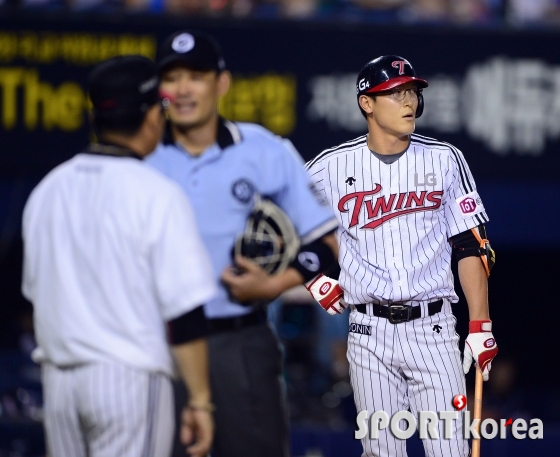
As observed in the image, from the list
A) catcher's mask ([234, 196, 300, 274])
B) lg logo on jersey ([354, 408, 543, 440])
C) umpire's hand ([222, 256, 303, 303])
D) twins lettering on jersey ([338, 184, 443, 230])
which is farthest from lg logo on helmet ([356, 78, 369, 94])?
lg logo on jersey ([354, 408, 543, 440])

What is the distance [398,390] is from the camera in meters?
4.14

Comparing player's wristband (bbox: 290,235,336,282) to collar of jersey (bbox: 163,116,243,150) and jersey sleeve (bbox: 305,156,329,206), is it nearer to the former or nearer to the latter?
collar of jersey (bbox: 163,116,243,150)

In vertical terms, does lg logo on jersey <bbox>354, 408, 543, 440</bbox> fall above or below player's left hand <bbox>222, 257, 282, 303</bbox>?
below

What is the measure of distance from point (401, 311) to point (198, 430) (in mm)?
1345

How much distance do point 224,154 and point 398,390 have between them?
1.29 metres

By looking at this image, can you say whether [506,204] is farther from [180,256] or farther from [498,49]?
[180,256]

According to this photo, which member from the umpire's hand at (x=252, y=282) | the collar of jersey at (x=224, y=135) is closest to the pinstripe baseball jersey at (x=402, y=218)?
the collar of jersey at (x=224, y=135)

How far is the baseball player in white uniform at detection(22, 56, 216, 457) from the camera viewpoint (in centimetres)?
287

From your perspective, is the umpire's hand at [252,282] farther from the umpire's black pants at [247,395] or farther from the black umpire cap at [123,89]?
the black umpire cap at [123,89]

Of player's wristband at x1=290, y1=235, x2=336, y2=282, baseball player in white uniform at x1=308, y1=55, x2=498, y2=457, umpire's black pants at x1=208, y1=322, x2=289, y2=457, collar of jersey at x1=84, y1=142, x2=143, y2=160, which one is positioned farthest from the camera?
baseball player in white uniform at x1=308, y1=55, x2=498, y2=457

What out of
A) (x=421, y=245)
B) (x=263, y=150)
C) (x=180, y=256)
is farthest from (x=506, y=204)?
(x=180, y=256)

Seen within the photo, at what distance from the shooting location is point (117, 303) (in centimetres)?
288

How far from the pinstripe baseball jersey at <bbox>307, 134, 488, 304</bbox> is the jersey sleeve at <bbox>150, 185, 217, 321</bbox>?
4.14 ft

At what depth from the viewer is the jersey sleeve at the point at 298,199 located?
11.0 ft
